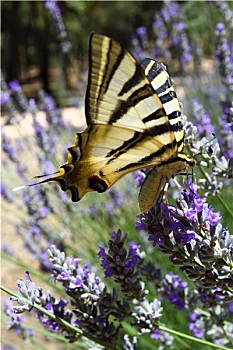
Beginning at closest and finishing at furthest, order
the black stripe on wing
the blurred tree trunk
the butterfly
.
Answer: the butterfly < the black stripe on wing < the blurred tree trunk

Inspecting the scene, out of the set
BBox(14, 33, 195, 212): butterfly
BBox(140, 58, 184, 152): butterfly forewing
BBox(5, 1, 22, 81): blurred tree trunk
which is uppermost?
BBox(5, 1, 22, 81): blurred tree trunk

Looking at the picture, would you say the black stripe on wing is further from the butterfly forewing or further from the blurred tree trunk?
the blurred tree trunk

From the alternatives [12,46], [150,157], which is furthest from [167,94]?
[12,46]

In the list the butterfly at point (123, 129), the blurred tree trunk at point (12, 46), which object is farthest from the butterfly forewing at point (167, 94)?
the blurred tree trunk at point (12, 46)

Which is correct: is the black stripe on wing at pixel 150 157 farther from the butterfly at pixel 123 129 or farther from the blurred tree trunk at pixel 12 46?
the blurred tree trunk at pixel 12 46

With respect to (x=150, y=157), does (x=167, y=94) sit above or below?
above

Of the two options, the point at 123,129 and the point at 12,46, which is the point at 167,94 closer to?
the point at 123,129

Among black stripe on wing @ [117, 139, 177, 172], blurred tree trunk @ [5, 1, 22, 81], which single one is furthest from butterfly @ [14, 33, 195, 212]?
blurred tree trunk @ [5, 1, 22, 81]

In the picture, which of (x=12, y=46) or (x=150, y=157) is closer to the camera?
(x=150, y=157)
